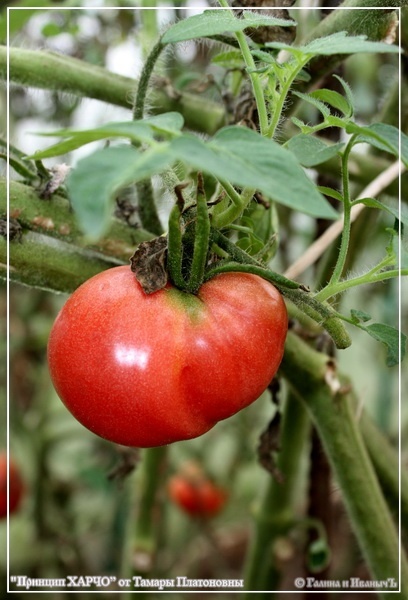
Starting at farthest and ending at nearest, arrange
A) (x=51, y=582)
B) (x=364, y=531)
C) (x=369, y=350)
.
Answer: (x=369, y=350)
(x=51, y=582)
(x=364, y=531)

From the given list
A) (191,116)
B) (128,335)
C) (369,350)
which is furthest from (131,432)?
(369,350)

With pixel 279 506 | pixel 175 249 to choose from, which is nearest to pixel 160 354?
pixel 175 249

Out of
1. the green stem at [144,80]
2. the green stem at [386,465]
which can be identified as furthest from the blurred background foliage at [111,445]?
the green stem at [144,80]

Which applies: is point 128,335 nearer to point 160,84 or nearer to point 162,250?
point 162,250

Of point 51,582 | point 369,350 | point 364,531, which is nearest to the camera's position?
point 364,531

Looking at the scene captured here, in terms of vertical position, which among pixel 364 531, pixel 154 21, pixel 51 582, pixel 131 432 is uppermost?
Result: pixel 154 21

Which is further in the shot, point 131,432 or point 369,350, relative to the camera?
point 369,350

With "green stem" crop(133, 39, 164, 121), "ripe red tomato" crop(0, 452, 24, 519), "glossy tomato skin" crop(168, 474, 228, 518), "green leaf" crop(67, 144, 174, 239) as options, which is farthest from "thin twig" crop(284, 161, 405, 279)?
"glossy tomato skin" crop(168, 474, 228, 518)
